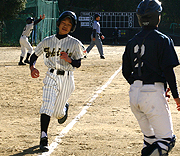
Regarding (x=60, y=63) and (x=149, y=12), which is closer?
(x=149, y=12)

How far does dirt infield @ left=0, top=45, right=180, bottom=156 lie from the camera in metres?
5.41

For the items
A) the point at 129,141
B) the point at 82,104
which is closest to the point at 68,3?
the point at 82,104

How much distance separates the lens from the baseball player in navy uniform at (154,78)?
404 cm

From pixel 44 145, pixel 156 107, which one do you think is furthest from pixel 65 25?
pixel 156 107

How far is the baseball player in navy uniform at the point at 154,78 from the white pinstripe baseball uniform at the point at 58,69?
1708 millimetres

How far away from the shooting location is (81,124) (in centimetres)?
680

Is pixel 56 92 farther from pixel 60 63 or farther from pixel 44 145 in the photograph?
pixel 44 145

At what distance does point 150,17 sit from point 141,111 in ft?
3.26

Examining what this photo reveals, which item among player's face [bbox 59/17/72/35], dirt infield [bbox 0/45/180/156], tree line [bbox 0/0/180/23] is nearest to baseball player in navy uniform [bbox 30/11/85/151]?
player's face [bbox 59/17/72/35]

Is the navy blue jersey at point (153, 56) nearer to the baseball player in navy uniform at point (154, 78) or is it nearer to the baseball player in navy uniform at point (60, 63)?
the baseball player in navy uniform at point (154, 78)

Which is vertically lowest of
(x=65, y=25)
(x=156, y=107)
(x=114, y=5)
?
(x=114, y=5)

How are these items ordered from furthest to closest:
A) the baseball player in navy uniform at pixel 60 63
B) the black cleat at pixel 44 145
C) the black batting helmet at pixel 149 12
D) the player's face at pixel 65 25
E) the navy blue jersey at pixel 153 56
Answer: the player's face at pixel 65 25 < the baseball player in navy uniform at pixel 60 63 < the black cleat at pixel 44 145 < the black batting helmet at pixel 149 12 < the navy blue jersey at pixel 153 56

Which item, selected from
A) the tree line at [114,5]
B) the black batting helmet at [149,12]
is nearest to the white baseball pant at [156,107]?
the black batting helmet at [149,12]

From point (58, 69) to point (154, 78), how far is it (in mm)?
1981
